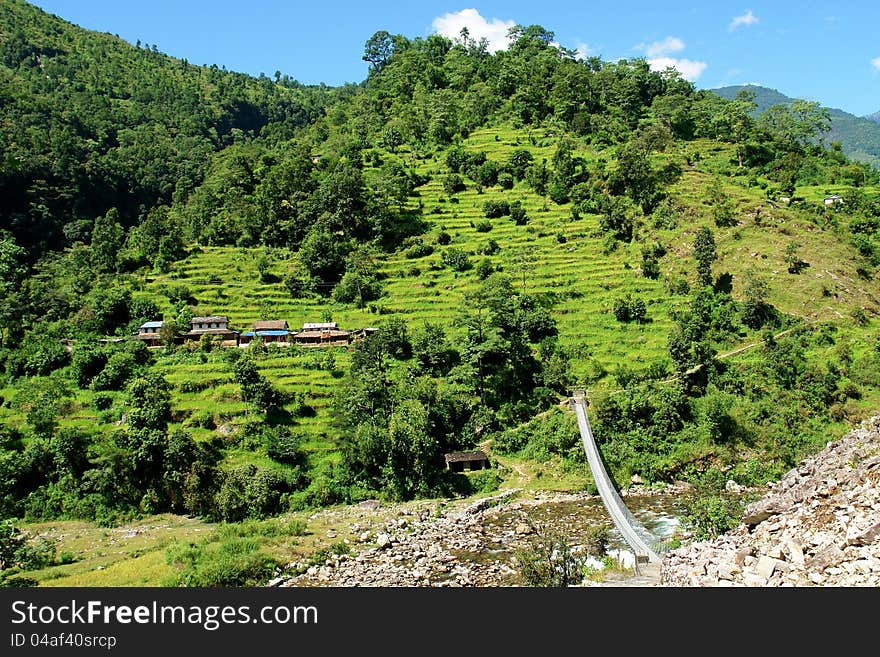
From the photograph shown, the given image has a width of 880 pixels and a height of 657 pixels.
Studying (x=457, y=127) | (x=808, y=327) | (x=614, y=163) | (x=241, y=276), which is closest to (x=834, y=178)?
(x=614, y=163)

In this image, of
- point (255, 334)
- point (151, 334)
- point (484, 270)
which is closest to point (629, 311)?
point (484, 270)

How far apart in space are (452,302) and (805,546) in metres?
37.8

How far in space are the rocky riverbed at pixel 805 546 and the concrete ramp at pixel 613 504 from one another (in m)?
1.72

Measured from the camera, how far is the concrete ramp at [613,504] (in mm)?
24328

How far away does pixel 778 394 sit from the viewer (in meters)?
40.4

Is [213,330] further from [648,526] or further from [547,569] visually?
[547,569]

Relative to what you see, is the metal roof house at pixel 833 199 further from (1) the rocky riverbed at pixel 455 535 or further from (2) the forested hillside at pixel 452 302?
(1) the rocky riverbed at pixel 455 535

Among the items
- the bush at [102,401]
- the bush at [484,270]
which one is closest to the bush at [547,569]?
the bush at [102,401]

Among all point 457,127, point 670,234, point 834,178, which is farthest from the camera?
point 457,127

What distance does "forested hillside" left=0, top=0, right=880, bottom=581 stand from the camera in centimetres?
3697

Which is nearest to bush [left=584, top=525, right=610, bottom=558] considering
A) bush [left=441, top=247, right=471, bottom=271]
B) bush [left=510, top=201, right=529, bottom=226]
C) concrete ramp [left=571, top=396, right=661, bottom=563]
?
concrete ramp [left=571, top=396, right=661, bottom=563]

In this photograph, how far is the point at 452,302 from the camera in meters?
52.2

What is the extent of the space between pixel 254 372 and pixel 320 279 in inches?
656

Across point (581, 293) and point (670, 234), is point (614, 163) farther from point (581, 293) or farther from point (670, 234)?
point (581, 293)
